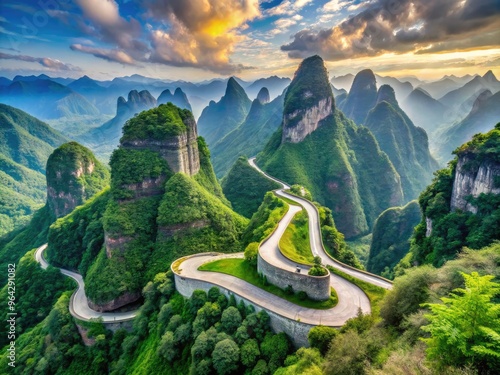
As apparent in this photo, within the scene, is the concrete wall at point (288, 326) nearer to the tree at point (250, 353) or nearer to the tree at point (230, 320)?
the tree at point (230, 320)

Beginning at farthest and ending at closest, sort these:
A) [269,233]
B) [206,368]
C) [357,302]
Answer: [269,233] → [357,302] → [206,368]

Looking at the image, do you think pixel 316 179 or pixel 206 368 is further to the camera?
pixel 316 179

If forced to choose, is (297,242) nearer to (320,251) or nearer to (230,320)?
(320,251)

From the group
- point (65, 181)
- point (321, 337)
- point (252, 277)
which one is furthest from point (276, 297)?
point (65, 181)

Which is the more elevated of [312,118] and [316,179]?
[312,118]

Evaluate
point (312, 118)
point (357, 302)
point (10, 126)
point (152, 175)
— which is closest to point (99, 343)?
point (152, 175)

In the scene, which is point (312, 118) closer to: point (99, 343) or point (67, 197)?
point (67, 197)

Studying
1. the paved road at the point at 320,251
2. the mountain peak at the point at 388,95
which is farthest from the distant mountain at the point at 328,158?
the mountain peak at the point at 388,95

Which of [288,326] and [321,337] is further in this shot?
[288,326]
